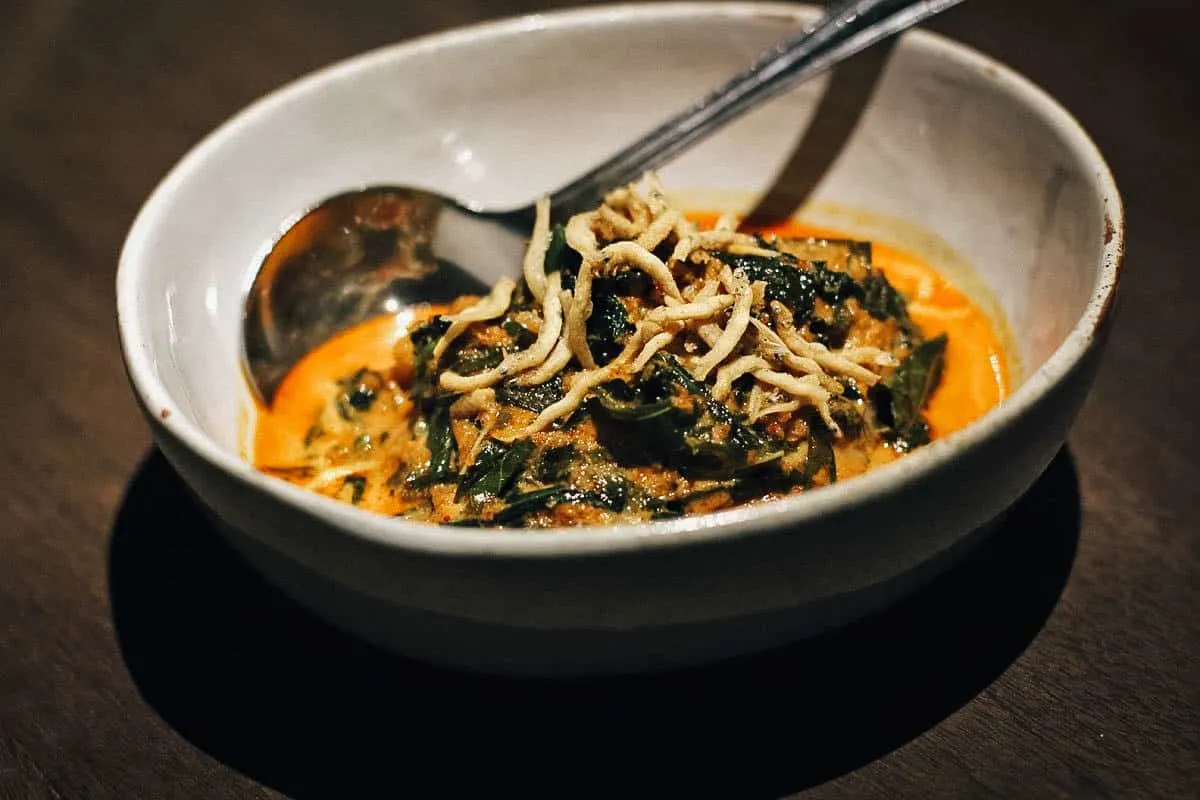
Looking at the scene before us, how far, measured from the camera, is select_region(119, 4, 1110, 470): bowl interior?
237 cm

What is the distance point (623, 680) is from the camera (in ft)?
5.97

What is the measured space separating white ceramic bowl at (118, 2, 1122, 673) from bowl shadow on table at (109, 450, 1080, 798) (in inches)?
4.3

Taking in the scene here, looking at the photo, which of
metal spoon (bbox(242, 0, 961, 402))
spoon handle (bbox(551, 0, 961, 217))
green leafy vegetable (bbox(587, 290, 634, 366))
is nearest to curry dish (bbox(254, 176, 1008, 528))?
green leafy vegetable (bbox(587, 290, 634, 366))

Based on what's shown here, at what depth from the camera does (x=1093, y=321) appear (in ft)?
5.67

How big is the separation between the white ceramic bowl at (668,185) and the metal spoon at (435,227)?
0.49 feet

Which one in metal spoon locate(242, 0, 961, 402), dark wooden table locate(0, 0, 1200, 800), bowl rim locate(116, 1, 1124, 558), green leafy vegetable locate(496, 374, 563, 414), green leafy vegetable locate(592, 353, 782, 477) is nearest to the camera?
bowl rim locate(116, 1, 1124, 558)

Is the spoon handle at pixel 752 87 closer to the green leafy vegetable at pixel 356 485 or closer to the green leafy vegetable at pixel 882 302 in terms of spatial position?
the green leafy vegetable at pixel 882 302

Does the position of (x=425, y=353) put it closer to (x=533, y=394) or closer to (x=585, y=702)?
(x=533, y=394)

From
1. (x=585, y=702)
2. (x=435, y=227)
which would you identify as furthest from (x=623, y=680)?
(x=435, y=227)

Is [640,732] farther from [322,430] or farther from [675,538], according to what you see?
[322,430]

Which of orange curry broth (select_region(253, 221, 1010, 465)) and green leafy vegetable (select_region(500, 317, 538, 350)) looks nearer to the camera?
green leafy vegetable (select_region(500, 317, 538, 350))

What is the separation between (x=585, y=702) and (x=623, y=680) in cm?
8

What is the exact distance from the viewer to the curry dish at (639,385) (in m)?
1.97

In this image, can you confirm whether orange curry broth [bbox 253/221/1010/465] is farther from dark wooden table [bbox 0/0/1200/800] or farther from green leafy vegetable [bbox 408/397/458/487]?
green leafy vegetable [bbox 408/397/458/487]
